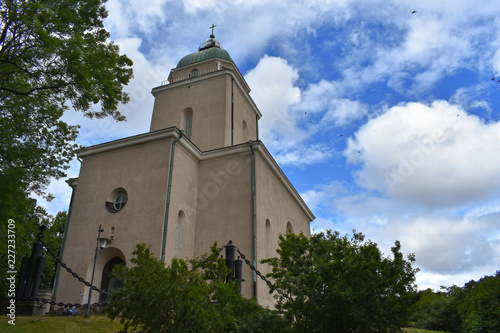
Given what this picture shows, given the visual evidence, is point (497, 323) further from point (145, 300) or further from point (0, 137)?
point (0, 137)

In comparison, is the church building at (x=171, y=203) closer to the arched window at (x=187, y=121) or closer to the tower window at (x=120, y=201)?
the tower window at (x=120, y=201)

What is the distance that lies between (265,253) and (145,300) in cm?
1066

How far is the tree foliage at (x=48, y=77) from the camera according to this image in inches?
390

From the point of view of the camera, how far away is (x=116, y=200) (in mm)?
15914

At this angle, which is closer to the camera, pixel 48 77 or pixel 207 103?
pixel 48 77

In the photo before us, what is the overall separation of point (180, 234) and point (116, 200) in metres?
3.24

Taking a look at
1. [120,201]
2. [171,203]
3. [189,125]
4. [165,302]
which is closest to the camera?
[165,302]

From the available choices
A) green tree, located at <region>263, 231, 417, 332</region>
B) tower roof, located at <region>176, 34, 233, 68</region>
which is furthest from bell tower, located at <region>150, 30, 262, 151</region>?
green tree, located at <region>263, 231, 417, 332</region>

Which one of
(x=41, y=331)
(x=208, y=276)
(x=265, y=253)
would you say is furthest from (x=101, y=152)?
(x=208, y=276)

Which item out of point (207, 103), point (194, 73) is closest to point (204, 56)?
point (194, 73)

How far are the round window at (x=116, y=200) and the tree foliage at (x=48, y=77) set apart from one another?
312 cm

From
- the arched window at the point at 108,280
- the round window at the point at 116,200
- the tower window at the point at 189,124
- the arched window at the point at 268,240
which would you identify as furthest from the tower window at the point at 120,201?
the arched window at the point at 268,240

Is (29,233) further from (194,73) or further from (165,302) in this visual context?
(165,302)

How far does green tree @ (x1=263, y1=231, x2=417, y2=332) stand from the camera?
253 inches
